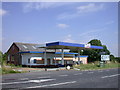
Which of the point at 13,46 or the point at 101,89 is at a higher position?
the point at 13,46

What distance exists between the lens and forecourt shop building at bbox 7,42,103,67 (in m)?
36.8

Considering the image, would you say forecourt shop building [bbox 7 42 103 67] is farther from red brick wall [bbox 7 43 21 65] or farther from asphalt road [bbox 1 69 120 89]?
asphalt road [bbox 1 69 120 89]

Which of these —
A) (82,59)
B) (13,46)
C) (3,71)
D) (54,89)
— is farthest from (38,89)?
(82,59)

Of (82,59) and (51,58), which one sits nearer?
(51,58)

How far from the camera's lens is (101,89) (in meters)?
10.1

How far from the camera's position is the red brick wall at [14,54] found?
Answer: 4256 cm

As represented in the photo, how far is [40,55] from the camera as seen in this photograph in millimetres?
39406

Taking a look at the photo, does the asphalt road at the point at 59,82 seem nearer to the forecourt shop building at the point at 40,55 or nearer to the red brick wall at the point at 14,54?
the forecourt shop building at the point at 40,55

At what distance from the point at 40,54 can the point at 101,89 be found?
30.0 m

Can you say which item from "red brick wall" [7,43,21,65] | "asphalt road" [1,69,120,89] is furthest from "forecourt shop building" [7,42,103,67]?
"asphalt road" [1,69,120,89]

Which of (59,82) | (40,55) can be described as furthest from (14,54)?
(59,82)

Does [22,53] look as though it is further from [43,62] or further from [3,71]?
[3,71]

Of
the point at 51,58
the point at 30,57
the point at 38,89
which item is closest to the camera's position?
the point at 38,89

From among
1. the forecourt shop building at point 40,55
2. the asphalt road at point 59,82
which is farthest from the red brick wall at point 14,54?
the asphalt road at point 59,82
